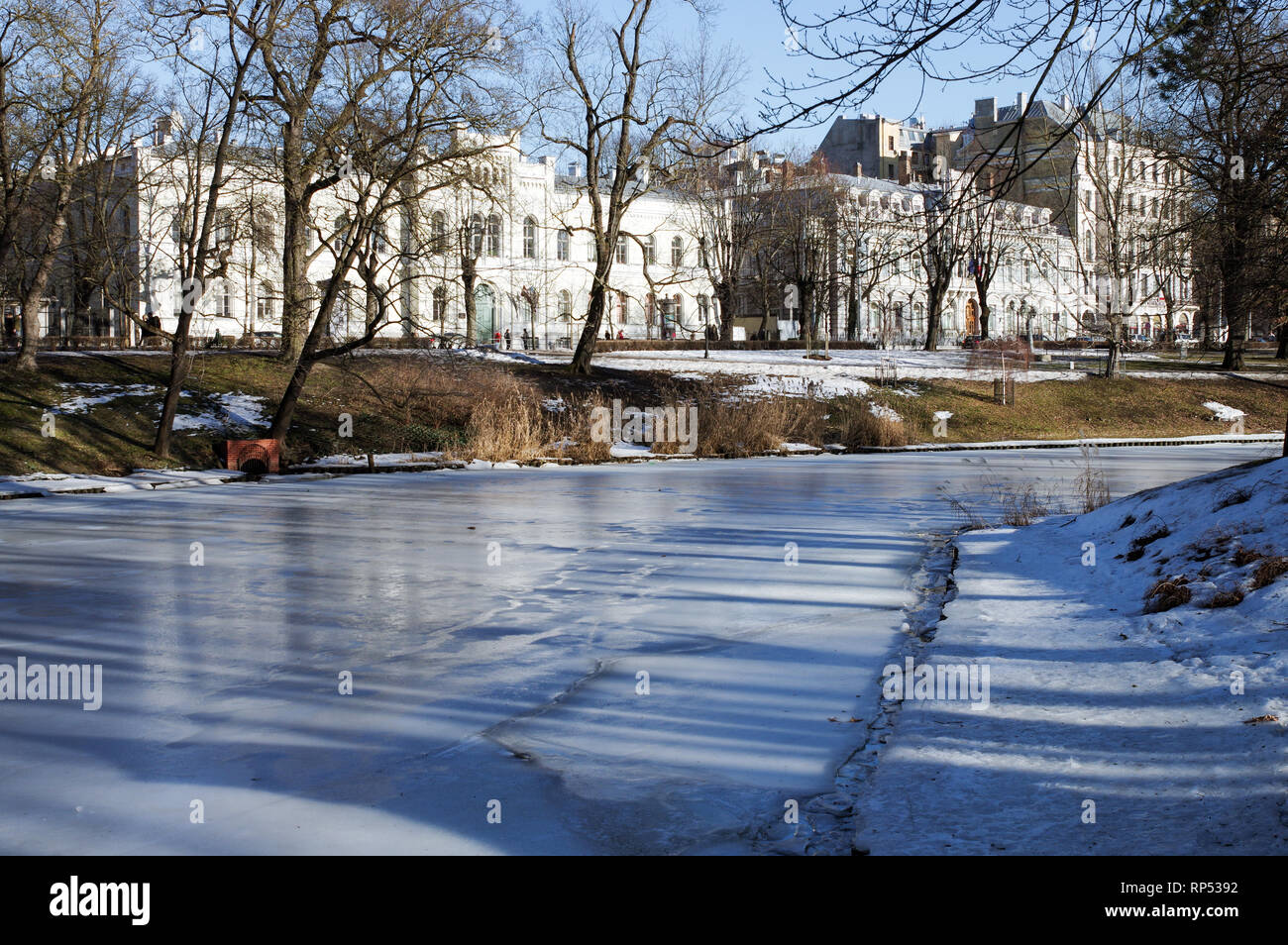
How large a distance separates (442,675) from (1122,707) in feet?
13.6

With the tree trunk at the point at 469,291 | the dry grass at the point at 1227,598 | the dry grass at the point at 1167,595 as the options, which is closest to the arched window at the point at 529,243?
the tree trunk at the point at 469,291

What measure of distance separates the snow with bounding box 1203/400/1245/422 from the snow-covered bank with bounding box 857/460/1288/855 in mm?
36329

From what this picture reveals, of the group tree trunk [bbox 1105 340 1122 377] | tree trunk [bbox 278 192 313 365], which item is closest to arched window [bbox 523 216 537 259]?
tree trunk [bbox 1105 340 1122 377]

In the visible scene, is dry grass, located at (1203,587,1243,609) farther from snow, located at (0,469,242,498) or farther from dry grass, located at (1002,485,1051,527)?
snow, located at (0,469,242,498)

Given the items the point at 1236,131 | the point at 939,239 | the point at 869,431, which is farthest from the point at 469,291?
the point at 1236,131

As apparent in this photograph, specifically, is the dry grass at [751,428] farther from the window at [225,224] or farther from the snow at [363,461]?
the window at [225,224]

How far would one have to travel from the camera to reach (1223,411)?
145ft

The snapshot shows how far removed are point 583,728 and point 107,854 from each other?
255 cm

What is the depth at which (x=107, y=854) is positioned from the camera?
15.8 ft

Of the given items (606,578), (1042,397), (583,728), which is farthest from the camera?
(1042,397)

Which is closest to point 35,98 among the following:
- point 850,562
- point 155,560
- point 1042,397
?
point 155,560

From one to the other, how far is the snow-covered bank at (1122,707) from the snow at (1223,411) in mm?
36329
